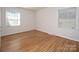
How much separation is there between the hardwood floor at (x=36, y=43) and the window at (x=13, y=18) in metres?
0.22

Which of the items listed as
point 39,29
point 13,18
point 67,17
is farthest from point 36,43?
point 67,17

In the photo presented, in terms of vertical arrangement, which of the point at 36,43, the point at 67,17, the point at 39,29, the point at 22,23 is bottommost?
the point at 36,43

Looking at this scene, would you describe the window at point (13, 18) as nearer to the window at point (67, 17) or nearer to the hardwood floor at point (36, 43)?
the hardwood floor at point (36, 43)

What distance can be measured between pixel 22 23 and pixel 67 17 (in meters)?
0.85

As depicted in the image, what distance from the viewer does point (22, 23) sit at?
1953mm

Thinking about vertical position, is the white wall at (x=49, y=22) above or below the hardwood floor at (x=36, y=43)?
above

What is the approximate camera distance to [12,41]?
1898mm

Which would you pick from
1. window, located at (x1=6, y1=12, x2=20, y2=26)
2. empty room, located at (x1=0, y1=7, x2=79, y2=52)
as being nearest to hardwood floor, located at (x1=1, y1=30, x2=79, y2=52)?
empty room, located at (x1=0, y1=7, x2=79, y2=52)

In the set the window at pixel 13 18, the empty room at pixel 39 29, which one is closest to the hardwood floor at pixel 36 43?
the empty room at pixel 39 29

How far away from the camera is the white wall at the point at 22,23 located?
1.87 metres

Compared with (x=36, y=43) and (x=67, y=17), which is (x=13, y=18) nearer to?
(x=36, y=43)

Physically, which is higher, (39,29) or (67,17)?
(67,17)

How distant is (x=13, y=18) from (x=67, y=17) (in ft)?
3.31
